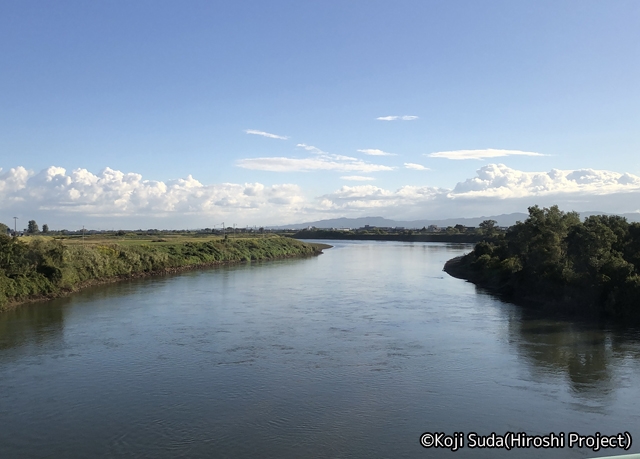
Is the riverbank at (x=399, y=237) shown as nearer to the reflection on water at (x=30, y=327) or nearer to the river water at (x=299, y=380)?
the river water at (x=299, y=380)

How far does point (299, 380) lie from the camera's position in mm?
13312

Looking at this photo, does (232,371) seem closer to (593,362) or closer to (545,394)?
A: (545,394)

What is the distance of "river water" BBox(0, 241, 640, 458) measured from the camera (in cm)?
1005

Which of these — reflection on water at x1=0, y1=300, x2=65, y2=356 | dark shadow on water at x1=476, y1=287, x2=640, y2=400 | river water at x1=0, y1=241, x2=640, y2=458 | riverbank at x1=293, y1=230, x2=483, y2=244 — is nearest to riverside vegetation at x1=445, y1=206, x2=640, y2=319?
dark shadow on water at x1=476, y1=287, x2=640, y2=400

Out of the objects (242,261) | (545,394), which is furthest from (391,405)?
(242,261)

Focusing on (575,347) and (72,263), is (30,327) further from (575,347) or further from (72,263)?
(575,347)

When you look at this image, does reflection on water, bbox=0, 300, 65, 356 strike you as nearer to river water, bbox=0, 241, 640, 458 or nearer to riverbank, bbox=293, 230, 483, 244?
river water, bbox=0, 241, 640, 458

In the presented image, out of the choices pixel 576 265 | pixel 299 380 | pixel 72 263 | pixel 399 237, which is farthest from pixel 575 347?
pixel 399 237

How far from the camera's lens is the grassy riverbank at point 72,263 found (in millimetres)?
25344

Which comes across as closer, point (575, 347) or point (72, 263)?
point (575, 347)

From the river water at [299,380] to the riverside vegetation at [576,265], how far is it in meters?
1.78

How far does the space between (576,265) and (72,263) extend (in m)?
27.5

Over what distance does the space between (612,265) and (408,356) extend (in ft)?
35.8

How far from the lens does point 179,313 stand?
22.8m
